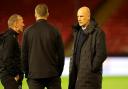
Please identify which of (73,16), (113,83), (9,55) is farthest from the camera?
(73,16)

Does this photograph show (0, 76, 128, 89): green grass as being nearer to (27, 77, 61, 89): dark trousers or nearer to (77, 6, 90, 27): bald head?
(27, 77, 61, 89): dark trousers

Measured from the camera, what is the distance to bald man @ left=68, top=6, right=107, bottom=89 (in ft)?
16.6

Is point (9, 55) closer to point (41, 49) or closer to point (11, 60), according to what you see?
point (11, 60)

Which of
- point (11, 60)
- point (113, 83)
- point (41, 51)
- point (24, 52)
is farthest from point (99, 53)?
point (113, 83)

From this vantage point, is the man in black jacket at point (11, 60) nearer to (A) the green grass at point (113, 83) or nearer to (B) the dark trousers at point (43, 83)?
(B) the dark trousers at point (43, 83)

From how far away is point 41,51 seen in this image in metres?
5.12

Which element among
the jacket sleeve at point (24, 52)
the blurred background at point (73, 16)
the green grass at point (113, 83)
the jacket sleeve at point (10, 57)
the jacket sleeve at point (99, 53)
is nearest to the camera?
the jacket sleeve at point (99, 53)

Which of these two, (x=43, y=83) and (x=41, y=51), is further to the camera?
(x=43, y=83)

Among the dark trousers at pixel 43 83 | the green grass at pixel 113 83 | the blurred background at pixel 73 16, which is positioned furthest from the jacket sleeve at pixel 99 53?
the blurred background at pixel 73 16

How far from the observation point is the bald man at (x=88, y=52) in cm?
506

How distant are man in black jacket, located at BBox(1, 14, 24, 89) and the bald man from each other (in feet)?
2.98

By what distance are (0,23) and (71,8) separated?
2546mm

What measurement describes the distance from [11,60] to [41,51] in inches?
27.2

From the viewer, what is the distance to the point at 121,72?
35.9 ft
